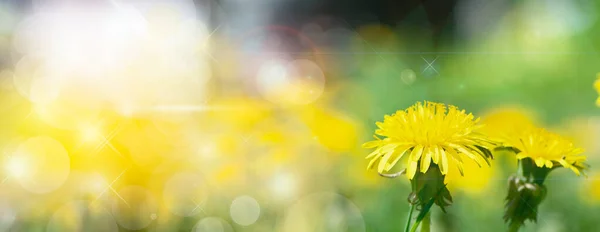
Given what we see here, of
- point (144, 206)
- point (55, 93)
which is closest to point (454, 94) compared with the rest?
point (144, 206)

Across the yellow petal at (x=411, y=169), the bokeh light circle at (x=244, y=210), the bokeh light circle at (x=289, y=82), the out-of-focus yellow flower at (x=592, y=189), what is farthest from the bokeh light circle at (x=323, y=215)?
the out-of-focus yellow flower at (x=592, y=189)

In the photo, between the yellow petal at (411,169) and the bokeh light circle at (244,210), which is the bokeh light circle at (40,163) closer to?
the bokeh light circle at (244,210)

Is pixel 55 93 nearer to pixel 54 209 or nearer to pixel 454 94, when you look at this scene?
pixel 54 209

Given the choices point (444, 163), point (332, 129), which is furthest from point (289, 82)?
point (444, 163)

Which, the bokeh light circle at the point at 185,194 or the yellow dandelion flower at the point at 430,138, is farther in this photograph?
the bokeh light circle at the point at 185,194

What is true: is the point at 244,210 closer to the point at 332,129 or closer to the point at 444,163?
the point at 332,129

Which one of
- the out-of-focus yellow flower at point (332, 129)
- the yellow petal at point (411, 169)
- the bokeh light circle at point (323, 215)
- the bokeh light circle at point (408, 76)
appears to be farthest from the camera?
the bokeh light circle at point (408, 76)
